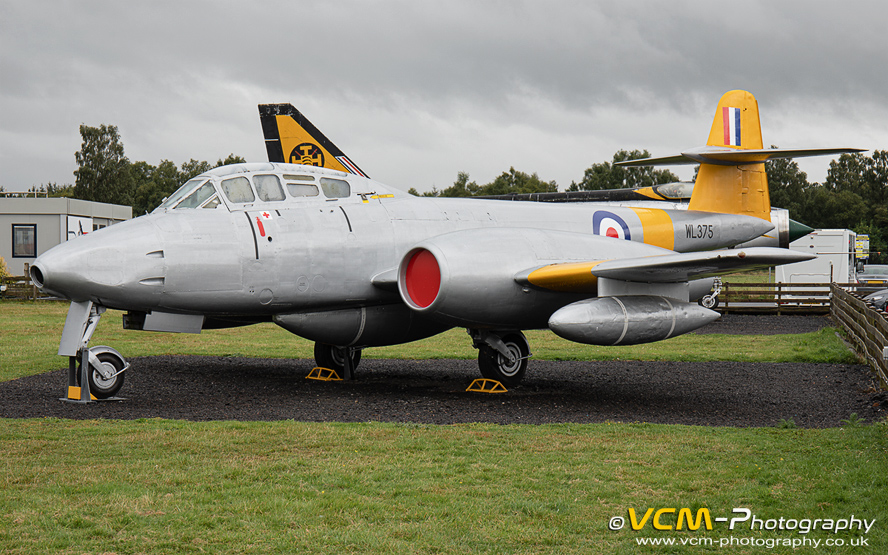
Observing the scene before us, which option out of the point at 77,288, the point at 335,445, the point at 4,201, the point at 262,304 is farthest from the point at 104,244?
the point at 4,201

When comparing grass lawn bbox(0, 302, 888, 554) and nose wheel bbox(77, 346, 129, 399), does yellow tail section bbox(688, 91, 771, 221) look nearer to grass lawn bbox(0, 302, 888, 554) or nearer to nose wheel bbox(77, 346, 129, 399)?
grass lawn bbox(0, 302, 888, 554)

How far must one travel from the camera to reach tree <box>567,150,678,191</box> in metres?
70.1

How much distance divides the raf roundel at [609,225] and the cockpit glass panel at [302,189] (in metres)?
4.58

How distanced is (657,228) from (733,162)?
7.41 ft

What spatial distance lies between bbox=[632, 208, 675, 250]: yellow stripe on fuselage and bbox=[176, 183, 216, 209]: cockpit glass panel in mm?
6992

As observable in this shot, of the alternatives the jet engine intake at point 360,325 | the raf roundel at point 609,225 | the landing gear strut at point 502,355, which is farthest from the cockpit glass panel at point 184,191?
the raf roundel at point 609,225

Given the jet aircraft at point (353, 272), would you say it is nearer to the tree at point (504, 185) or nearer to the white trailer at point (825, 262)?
the white trailer at point (825, 262)

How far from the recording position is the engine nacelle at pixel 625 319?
962 centimetres

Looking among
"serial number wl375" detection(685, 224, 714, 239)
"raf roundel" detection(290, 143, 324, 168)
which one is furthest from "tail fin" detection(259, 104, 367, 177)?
"serial number wl375" detection(685, 224, 714, 239)

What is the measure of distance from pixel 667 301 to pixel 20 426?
768cm

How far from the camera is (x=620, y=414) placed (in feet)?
31.7

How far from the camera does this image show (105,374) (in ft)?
33.0

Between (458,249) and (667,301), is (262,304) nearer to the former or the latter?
(458,249)

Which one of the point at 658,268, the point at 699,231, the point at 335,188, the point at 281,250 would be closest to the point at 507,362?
the point at 658,268
